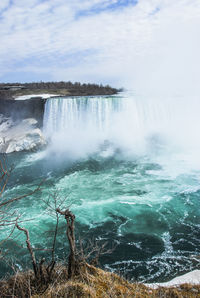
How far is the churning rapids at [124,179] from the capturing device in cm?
680

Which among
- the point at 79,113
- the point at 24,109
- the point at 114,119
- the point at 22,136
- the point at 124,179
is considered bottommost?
the point at 124,179

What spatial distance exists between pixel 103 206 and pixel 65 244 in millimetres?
2650

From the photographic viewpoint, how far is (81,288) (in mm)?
3512

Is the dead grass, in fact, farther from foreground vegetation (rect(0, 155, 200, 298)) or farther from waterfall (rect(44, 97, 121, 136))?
waterfall (rect(44, 97, 121, 136))

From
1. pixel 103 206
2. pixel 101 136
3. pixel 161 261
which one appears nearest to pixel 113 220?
pixel 103 206

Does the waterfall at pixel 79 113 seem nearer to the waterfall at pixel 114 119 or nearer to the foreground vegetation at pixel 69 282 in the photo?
the waterfall at pixel 114 119

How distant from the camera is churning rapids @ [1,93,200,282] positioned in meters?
6.80

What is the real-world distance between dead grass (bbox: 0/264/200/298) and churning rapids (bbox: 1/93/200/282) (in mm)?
625

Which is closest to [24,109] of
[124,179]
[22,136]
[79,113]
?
[22,136]

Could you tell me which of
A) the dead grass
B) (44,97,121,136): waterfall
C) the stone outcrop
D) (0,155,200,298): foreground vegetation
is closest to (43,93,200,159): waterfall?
(44,97,121,136): waterfall

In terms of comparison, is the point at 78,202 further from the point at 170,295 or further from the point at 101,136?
the point at 101,136

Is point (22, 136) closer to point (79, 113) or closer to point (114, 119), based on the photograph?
point (79, 113)

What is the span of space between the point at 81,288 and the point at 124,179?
8.90 meters

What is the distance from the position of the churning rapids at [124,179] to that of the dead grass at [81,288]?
625 millimetres
